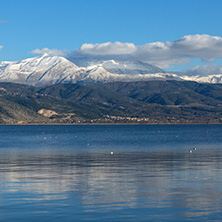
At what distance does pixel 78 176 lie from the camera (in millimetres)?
60781

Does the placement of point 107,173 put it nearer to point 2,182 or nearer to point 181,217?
point 2,182

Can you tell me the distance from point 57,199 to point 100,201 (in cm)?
416

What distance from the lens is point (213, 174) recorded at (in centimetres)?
6144

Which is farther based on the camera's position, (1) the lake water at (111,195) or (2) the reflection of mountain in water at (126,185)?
(2) the reflection of mountain in water at (126,185)

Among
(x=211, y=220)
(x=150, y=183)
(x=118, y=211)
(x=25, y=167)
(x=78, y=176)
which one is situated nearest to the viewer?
(x=211, y=220)

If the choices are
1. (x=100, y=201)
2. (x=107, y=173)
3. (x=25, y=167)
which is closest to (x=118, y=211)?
(x=100, y=201)

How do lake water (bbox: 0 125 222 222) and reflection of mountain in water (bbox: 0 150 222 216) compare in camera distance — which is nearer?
lake water (bbox: 0 125 222 222)

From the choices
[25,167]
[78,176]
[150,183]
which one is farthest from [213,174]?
[25,167]

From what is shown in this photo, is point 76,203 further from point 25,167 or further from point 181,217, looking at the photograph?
point 25,167

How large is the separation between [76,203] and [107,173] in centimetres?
2455

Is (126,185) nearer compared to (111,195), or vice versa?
(111,195)

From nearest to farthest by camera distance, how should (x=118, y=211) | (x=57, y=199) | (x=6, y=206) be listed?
(x=118, y=211) < (x=6, y=206) < (x=57, y=199)

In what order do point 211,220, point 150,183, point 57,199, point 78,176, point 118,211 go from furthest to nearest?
point 78,176 → point 150,183 → point 57,199 → point 118,211 → point 211,220

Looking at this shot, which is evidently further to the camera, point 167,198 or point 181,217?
point 167,198
